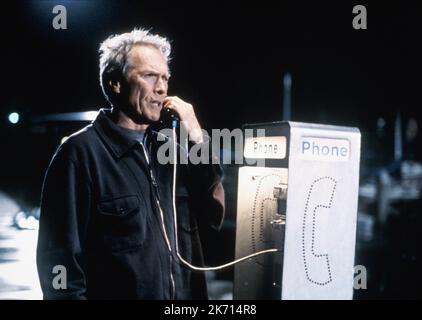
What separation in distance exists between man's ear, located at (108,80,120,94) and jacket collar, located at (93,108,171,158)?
157 mm

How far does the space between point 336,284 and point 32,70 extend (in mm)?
4622

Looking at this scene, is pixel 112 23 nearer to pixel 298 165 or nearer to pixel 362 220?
pixel 298 165

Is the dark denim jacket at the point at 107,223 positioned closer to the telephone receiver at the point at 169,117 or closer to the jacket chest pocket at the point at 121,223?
the jacket chest pocket at the point at 121,223

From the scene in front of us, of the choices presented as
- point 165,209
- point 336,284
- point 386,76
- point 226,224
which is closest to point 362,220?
point 226,224

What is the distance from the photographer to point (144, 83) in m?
2.09

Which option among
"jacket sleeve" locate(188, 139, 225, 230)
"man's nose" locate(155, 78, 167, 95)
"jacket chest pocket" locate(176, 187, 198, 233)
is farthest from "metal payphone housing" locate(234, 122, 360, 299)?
"man's nose" locate(155, 78, 167, 95)

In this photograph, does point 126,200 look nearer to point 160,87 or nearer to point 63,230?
point 63,230

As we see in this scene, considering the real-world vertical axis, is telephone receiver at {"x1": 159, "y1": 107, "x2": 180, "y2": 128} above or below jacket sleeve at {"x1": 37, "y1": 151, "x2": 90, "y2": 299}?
above

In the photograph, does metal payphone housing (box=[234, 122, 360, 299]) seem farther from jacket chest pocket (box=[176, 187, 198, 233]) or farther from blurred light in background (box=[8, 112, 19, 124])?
blurred light in background (box=[8, 112, 19, 124])

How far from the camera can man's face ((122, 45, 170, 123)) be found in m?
2.09

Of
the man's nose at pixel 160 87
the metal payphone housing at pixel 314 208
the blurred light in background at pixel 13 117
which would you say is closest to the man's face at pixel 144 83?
the man's nose at pixel 160 87

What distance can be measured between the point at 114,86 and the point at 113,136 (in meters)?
0.30

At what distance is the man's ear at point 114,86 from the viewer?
2.14 metres
